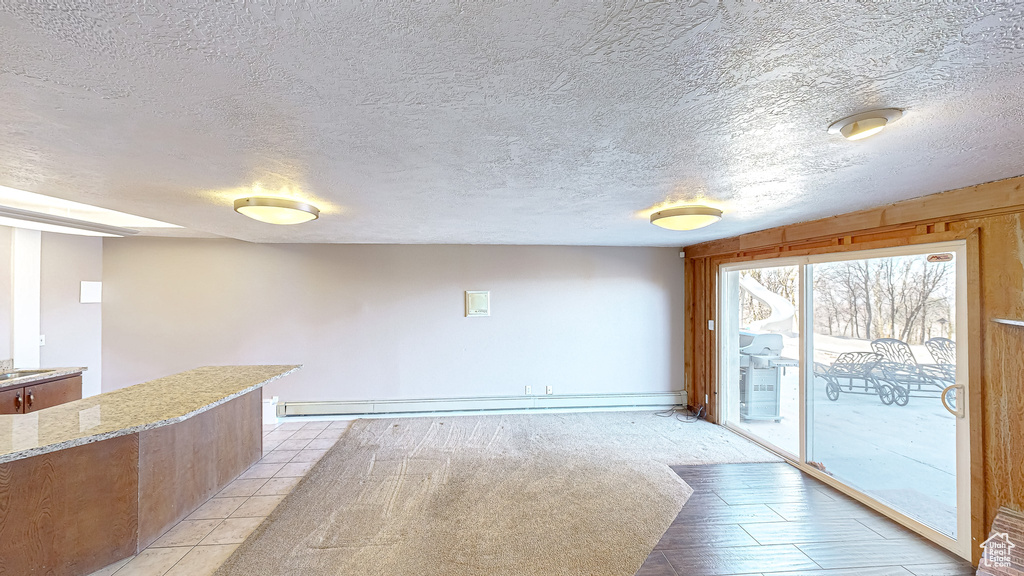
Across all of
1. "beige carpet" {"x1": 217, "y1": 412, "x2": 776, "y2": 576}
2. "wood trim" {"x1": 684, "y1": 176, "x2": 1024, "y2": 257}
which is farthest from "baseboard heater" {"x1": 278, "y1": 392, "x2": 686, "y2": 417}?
"wood trim" {"x1": 684, "y1": 176, "x2": 1024, "y2": 257}

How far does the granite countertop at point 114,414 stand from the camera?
76.6 inches

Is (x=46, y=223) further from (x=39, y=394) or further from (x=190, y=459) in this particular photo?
(x=190, y=459)

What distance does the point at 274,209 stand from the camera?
103 inches

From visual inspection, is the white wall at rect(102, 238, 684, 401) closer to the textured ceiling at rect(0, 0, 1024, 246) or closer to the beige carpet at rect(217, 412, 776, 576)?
the beige carpet at rect(217, 412, 776, 576)

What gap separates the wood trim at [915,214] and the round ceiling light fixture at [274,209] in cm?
417

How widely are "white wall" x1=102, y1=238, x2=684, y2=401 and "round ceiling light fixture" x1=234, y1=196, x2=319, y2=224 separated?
2575 mm

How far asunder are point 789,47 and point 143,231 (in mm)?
6134

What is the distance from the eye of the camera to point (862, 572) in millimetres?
2334

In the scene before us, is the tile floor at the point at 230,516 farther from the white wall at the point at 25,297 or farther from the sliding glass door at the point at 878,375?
the sliding glass door at the point at 878,375

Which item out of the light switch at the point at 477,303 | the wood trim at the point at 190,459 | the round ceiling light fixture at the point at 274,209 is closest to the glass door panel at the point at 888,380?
the light switch at the point at 477,303

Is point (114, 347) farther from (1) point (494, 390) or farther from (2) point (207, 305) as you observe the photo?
(1) point (494, 390)

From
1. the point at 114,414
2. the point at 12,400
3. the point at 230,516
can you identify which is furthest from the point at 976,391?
the point at 12,400

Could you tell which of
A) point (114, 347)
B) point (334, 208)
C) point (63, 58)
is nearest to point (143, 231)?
point (114, 347)

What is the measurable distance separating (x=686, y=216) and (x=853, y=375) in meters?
2.15
